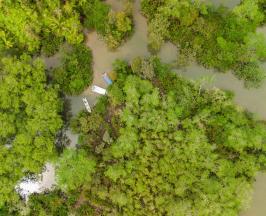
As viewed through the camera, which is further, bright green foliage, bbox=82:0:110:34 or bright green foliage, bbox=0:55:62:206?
bright green foliage, bbox=82:0:110:34

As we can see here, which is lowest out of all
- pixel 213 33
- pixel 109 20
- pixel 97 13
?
pixel 109 20

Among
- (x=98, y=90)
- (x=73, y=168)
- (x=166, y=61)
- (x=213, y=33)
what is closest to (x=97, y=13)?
(x=98, y=90)

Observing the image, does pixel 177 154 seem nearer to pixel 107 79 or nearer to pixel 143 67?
pixel 143 67

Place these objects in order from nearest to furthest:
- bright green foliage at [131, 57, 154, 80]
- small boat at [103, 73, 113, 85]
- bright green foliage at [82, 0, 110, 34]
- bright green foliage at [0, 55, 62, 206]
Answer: bright green foliage at [0, 55, 62, 206] → bright green foliage at [131, 57, 154, 80] → bright green foliage at [82, 0, 110, 34] → small boat at [103, 73, 113, 85]

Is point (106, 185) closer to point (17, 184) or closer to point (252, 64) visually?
point (17, 184)

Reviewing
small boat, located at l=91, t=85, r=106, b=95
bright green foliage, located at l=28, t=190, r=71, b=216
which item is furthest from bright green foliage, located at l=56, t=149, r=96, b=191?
small boat, located at l=91, t=85, r=106, b=95

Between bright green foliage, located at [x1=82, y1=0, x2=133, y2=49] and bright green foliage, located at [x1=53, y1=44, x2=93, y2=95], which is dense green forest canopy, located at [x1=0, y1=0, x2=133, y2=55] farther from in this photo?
bright green foliage, located at [x1=53, y1=44, x2=93, y2=95]

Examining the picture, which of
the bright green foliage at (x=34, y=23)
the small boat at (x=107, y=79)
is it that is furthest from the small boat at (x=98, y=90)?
the bright green foliage at (x=34, y=23)
